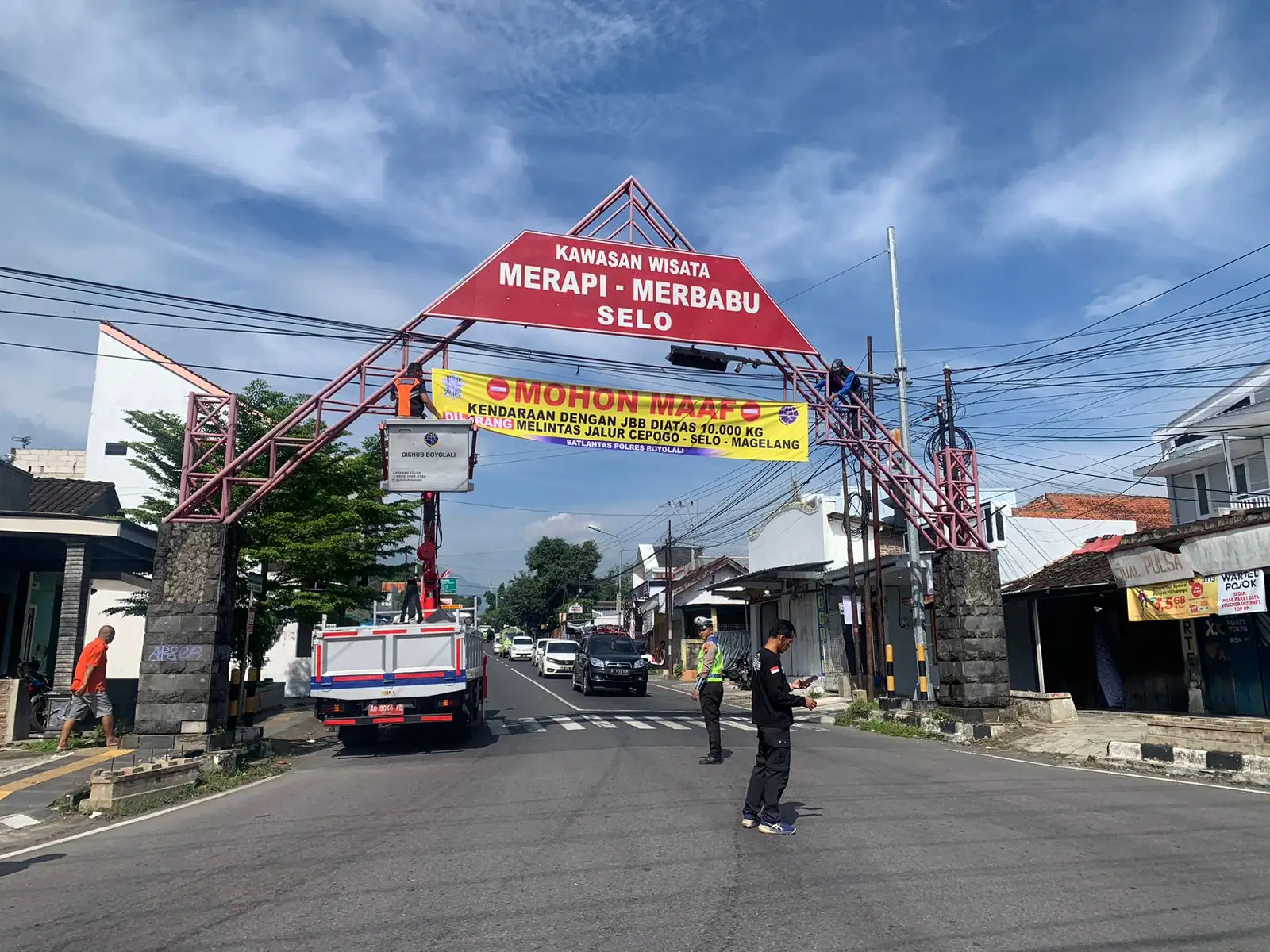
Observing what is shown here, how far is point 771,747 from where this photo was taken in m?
7.47

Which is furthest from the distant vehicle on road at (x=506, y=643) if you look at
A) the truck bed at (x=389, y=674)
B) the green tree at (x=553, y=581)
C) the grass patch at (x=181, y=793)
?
the grass patch at (x=181, y=793)

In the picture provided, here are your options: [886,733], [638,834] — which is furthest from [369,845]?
[886,733]

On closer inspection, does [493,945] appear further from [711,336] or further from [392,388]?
[711,336]

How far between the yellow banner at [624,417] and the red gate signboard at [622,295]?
1048mm

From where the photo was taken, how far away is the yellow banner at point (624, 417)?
49.0ft

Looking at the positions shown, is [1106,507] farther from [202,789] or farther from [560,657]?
[202,789]

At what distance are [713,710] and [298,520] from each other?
11002 mm

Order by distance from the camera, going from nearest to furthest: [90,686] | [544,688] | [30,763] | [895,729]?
1. [30,763]
2. [90,686]
3. [895,729]
4. [544,688]

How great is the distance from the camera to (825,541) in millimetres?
33094

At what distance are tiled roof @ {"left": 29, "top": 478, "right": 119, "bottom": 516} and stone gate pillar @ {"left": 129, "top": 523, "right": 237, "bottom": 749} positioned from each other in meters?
10.0

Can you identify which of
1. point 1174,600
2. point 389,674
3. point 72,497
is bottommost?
point 389,674

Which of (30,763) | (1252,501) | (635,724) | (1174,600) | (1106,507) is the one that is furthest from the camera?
(1106,507)

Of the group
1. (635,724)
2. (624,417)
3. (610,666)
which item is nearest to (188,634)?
(624,417)

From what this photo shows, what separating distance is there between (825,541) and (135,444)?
22582 millimetres
